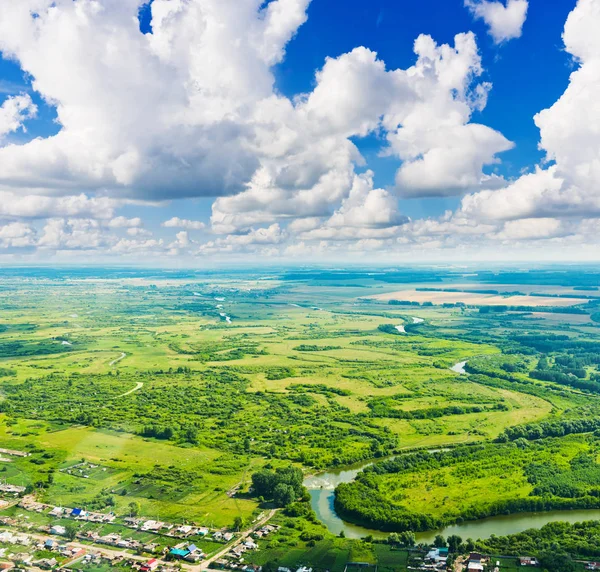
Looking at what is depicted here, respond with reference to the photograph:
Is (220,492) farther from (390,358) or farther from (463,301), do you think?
(463,301)

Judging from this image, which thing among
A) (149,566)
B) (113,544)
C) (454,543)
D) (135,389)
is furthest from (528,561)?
(135,389)

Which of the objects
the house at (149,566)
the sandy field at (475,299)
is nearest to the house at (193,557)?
the house at (149,566)

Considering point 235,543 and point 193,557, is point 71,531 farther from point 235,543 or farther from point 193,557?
point 235,543

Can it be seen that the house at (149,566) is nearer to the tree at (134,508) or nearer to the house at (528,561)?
the tree at (134,508)

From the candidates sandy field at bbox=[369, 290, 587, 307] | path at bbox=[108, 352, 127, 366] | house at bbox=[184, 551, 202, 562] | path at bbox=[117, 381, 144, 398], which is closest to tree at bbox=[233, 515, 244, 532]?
house at bbox=[184, 551, 202, 562]

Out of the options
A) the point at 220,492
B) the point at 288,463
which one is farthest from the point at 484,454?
the point at 220,492

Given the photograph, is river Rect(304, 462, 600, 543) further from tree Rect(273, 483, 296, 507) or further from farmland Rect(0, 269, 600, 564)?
tree Rect(273, 483, 296, 507)

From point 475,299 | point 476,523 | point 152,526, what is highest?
point 475,299
